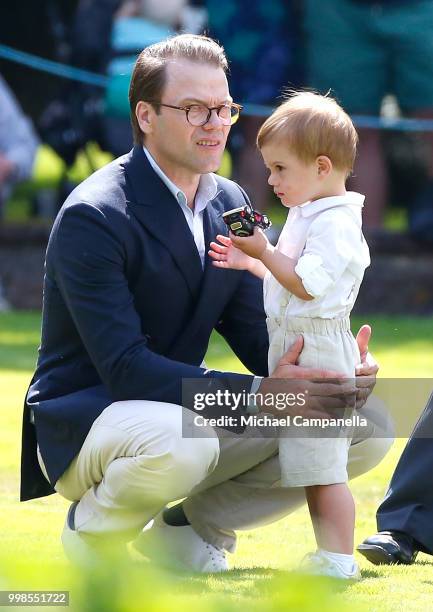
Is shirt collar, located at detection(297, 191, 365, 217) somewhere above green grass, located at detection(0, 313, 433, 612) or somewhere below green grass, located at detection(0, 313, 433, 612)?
above

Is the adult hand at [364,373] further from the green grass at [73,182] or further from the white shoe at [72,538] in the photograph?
the green grass at [73,182]

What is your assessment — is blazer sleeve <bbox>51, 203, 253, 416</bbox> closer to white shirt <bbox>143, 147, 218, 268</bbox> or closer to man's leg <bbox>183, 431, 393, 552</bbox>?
white shirt <bbox>143, 147, 218, 268</bbox>

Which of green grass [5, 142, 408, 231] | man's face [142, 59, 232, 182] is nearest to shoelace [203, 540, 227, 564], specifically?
man's face [142, 59, 232, 182]

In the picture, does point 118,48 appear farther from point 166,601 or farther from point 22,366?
point 166,601

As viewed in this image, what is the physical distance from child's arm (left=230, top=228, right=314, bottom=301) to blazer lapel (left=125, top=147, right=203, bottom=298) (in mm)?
241

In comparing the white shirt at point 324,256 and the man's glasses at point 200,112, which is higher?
the man's glasses at point 200,112

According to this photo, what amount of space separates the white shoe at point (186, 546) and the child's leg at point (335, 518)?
12.2 inches

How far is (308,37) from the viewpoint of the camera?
8008mm

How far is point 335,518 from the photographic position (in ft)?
10.0

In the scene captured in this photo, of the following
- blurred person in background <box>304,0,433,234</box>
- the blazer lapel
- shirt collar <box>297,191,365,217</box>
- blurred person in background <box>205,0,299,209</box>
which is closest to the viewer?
shirt collar <box>297,191,365,217</box>

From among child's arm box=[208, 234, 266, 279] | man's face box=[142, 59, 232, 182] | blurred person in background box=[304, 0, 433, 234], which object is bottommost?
child's arm box=[208, 234, 266, 279]

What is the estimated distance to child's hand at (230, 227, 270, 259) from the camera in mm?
3016

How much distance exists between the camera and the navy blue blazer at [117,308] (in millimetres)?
3076

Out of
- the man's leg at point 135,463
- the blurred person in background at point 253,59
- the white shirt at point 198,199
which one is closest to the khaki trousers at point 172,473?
the man's leg at point 135,463
